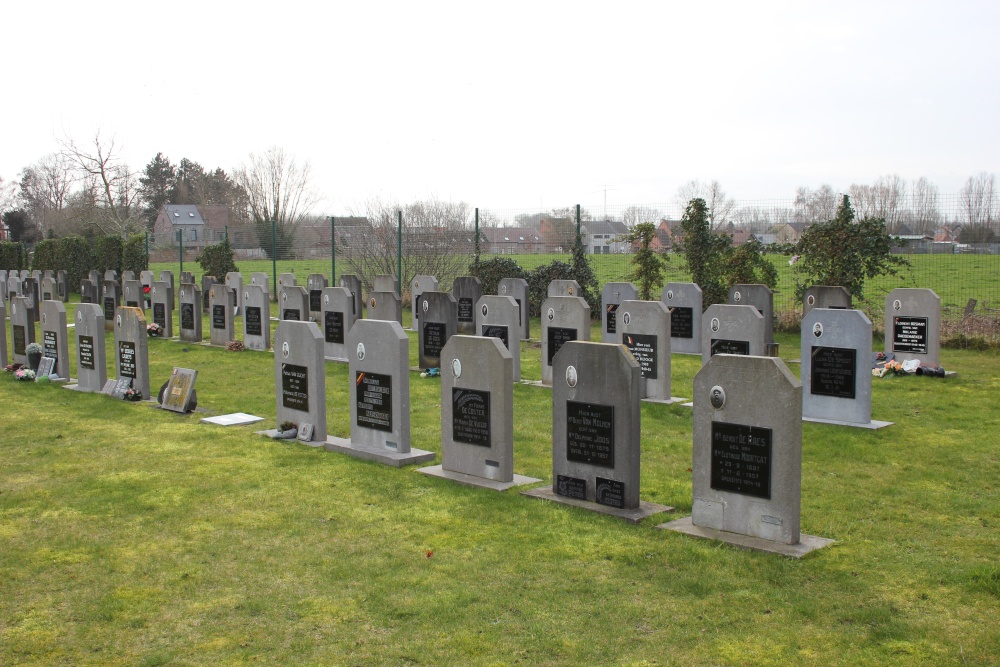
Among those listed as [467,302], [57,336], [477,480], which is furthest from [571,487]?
[467,302]

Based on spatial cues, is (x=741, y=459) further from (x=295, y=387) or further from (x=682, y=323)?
(x=682, y=323)

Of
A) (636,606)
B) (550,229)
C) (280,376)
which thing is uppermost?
(550,229)

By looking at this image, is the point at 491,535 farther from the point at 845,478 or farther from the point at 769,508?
the point at 845,478

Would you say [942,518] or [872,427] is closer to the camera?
[942,518]

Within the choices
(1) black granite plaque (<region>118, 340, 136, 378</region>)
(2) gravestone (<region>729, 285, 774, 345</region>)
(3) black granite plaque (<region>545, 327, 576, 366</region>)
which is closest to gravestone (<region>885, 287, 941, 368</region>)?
(2) gravestone (<region>729, 285, 774, 345</region>)

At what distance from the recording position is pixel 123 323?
1255cm

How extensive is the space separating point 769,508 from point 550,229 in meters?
19.8

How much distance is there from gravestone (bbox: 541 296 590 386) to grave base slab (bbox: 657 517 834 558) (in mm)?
6772

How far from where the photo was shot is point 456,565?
611 centimetres

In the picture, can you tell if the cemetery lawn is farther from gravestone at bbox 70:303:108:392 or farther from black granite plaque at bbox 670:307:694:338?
black granite plaque at bbox 670:307:694:338

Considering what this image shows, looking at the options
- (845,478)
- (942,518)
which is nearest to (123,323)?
(845,478)

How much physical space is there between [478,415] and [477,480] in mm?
581

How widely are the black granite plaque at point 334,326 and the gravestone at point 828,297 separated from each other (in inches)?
320

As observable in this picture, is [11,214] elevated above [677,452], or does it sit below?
above
